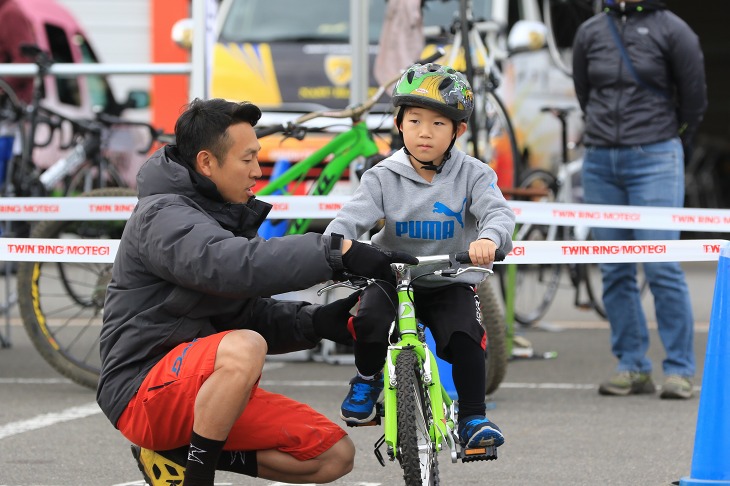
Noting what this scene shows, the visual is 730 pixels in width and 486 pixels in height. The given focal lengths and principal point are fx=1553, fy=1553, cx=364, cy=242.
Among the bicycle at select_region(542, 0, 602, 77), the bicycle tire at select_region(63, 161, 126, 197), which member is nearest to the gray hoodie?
the bicycle tire at select_region(63, 161, 126, 197)

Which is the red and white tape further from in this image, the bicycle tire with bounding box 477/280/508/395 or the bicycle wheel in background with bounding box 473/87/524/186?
the bicycle wheel in background with bounding box 473/87/524/186

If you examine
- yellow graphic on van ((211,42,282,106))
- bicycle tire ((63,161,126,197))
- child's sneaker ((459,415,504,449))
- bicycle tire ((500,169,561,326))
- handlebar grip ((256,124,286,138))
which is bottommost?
bicycle tire ((500,169,561,326))

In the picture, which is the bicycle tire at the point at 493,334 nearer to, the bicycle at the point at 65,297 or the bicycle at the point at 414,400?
the bicycle at the point at 65,297

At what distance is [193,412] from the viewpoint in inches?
180

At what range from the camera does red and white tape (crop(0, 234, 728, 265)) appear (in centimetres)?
660

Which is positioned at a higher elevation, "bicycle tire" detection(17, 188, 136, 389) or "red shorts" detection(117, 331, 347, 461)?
"red shorts" detection(117, 331, 347, 461)

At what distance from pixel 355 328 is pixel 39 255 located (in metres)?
2.63

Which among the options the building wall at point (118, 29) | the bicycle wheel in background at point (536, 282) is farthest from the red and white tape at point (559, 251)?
the building wall at point (118, 29)

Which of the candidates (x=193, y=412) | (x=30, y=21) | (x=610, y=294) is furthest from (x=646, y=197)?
(x=30, y=21)

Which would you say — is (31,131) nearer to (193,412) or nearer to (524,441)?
(524,441)

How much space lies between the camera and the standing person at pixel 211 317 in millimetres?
4508

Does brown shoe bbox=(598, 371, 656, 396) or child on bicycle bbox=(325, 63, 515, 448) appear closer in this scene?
child on bicycle bbox=(325, 63, 515, 448)

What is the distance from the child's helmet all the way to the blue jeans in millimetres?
3007

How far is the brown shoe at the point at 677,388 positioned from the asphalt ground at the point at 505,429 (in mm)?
43
